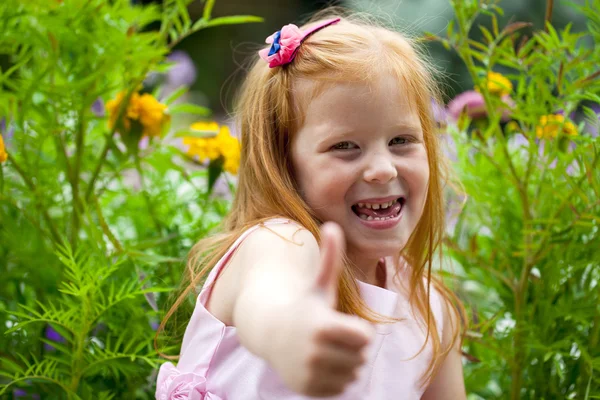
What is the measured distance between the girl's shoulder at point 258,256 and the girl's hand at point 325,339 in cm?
13

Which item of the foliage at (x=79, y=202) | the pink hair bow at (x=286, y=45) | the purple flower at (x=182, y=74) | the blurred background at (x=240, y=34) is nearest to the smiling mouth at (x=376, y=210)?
the pink hair bow at (x=286, y=45)

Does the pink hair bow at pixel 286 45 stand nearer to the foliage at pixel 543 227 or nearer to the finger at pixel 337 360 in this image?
the foliage at pixel 543 227

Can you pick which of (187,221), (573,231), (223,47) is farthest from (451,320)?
(223,47)

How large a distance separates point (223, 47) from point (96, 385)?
3124 mm

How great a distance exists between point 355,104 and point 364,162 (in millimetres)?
56

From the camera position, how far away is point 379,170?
68cm

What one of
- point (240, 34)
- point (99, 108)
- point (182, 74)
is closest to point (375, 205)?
point (99, 108)

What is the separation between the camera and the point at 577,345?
2.83ft

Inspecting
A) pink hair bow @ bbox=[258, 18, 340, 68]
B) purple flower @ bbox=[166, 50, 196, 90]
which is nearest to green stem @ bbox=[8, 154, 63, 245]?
pink hair bow @ bbox=[258, 18, 340, 68]

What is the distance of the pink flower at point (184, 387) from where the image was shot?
0.68 meters

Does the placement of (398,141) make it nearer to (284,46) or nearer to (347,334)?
(284,46)

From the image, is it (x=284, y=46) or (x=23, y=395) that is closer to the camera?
(x=284, y=46)

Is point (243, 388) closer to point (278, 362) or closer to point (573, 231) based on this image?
point (278, 362)

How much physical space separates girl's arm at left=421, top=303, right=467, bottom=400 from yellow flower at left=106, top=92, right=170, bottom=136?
49 cm
